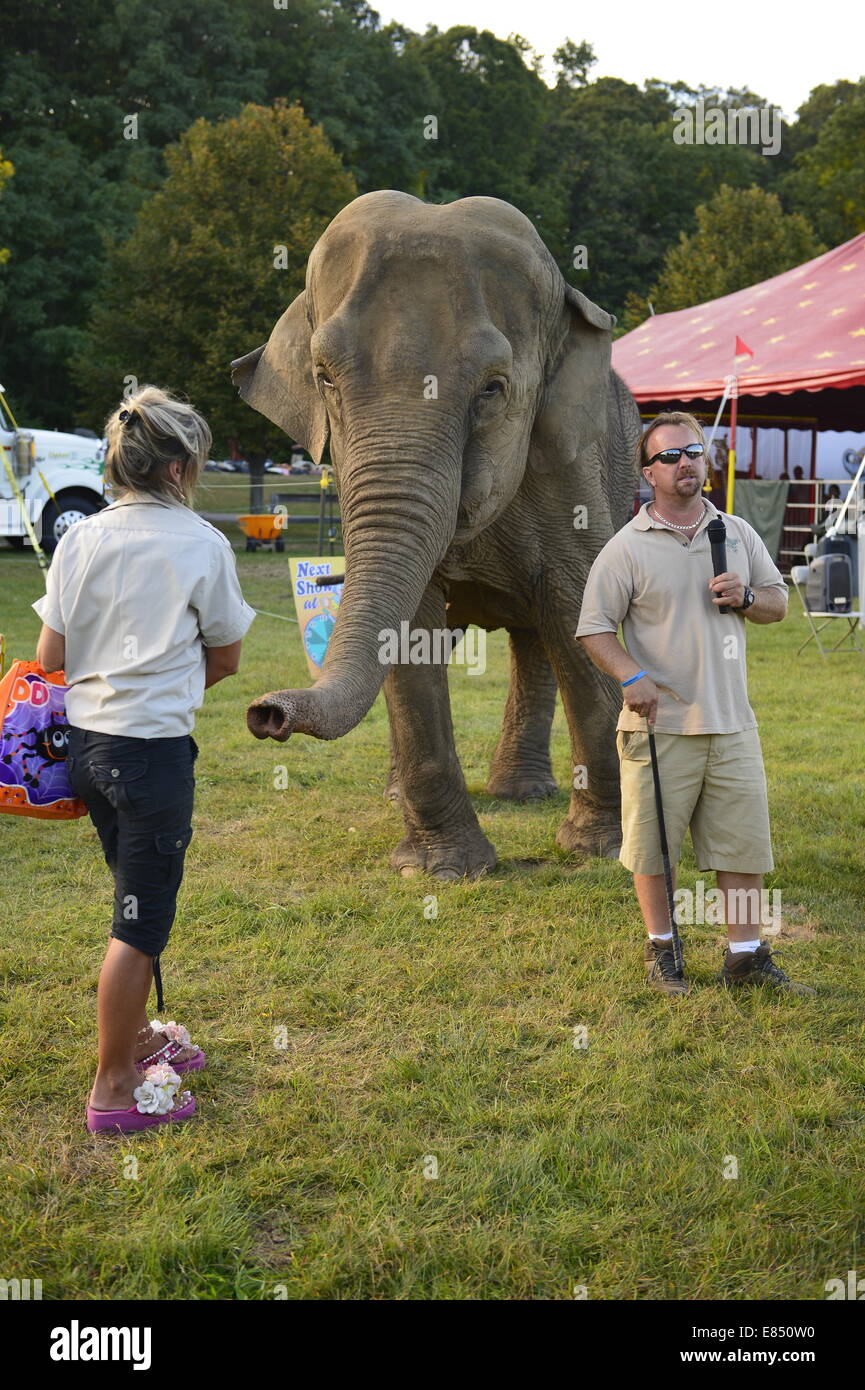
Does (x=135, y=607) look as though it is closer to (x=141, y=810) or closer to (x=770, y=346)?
(x=141, y=810)

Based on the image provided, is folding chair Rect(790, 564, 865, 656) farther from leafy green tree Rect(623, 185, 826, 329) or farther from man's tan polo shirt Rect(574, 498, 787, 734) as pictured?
leafy green tree Rect(623, 185, 826, 329)

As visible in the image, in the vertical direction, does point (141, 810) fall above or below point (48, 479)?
below

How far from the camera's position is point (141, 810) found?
3.71 m

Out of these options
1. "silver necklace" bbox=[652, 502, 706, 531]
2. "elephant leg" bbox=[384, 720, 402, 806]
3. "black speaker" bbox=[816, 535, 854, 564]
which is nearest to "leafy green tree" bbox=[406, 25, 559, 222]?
"black speaker" bbox=[816, 535, 854, 564]

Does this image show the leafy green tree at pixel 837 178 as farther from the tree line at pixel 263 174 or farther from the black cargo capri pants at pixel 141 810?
the black cargo capri pants at pixel 141 810

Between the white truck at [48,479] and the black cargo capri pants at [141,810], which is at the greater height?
the white truck at [48,479]

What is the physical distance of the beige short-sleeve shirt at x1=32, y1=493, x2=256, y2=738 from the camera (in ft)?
12.1

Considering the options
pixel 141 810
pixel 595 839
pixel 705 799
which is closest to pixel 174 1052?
pixel 141 810

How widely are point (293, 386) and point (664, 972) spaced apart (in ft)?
10.2

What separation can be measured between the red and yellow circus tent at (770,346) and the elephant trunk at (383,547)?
1242 cm

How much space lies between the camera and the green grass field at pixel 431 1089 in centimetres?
321

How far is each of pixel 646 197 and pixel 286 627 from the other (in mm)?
42798

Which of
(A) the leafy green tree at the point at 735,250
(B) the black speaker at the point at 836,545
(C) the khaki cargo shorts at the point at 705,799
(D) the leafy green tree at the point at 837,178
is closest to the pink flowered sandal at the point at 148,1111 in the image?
(C) the khaki cargo shorts at the point at 705,799

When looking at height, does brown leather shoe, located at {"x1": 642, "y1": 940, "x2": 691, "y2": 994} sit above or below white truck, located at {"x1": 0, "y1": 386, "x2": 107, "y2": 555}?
below
